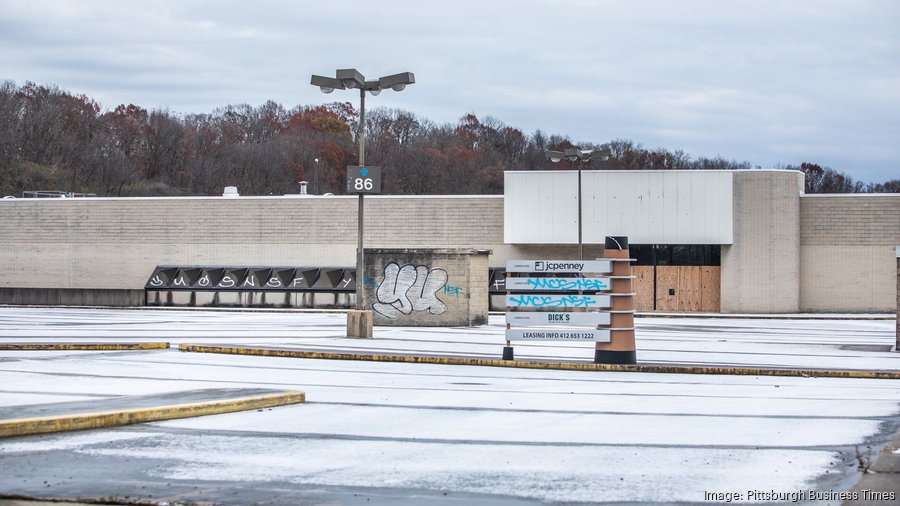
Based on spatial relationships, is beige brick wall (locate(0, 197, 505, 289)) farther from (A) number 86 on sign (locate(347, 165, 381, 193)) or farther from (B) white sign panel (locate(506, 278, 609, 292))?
(B) white sign panel (locate(506, 278, 609, 292))

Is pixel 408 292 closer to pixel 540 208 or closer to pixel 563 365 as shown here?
pixel 563 365

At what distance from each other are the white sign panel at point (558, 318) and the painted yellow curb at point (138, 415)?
6531mm

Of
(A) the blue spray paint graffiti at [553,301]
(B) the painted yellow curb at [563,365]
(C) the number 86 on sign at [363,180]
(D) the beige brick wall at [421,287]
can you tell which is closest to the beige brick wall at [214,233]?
(D) the beige brick wall at [421,287]

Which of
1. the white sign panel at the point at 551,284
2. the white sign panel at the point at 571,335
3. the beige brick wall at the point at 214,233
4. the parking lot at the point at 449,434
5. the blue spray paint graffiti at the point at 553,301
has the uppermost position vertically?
the beige brick wall at the point at 214,233

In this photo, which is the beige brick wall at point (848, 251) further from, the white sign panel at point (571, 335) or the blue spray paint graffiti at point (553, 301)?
the white sign panel at point (571, 335)

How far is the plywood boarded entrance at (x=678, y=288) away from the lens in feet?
155

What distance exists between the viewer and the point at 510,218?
47.4 meters

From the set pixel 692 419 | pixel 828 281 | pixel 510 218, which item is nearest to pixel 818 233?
pixel 828 281

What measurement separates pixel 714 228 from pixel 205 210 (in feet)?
79.1

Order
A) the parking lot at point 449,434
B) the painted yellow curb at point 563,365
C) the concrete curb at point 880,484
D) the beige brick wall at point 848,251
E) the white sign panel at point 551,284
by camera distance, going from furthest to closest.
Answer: the beige brick wall at point 848,251 → the white sign panel at point 551,284 → the painted yellow curb at point 563,365 → the parking lot at point 449,434 → the concrete curb at point 880,484

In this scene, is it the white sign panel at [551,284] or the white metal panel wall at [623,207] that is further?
the white metal panel wall at [623,207]

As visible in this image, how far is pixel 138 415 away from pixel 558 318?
9055mm

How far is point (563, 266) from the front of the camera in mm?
18141

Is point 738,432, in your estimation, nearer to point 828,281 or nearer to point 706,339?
point 706,339
